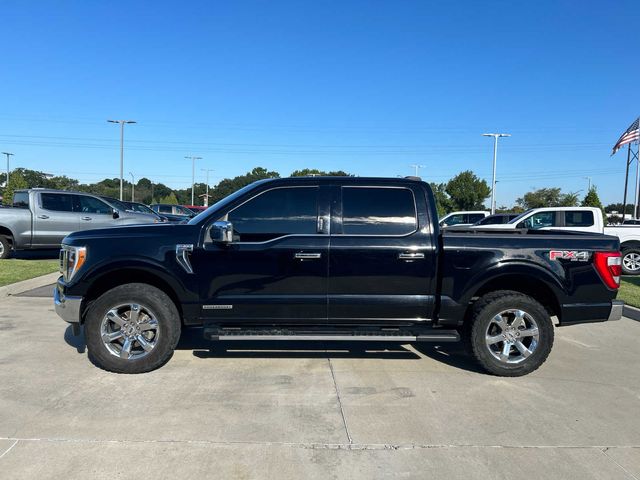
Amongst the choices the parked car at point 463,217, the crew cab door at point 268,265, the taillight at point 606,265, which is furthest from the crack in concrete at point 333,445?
the parked car at point 463,217

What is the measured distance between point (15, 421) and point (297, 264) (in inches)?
102

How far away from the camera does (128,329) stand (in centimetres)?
459

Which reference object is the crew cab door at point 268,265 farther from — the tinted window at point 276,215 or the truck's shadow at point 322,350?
the truck's shadow at point 322,350

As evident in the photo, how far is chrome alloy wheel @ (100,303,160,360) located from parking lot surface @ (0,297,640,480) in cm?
25

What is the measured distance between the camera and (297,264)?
4.57 meters

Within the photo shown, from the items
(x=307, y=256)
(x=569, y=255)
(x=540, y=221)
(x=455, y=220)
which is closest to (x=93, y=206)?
(x=307, y=256)

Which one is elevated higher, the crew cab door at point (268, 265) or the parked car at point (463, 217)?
the parked car at point (463, 217)

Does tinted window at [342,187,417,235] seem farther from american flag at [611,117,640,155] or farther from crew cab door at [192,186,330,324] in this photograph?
american flag at [611,117,640,155]

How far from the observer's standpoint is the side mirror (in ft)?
14.4

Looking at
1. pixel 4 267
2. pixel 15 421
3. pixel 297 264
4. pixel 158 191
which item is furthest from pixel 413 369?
pixel 158 191

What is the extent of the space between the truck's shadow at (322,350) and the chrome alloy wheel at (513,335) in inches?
14.5

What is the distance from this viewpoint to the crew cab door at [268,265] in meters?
4.56

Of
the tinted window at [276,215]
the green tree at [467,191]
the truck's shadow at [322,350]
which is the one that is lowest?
the truck's shadow at [322,350]

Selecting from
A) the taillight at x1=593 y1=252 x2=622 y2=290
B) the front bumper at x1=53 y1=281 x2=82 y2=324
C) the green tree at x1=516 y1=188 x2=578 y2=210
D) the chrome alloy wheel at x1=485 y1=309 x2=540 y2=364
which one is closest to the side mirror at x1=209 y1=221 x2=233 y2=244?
the front bumper at x1=53 y1=281 x2=82 y2=324
